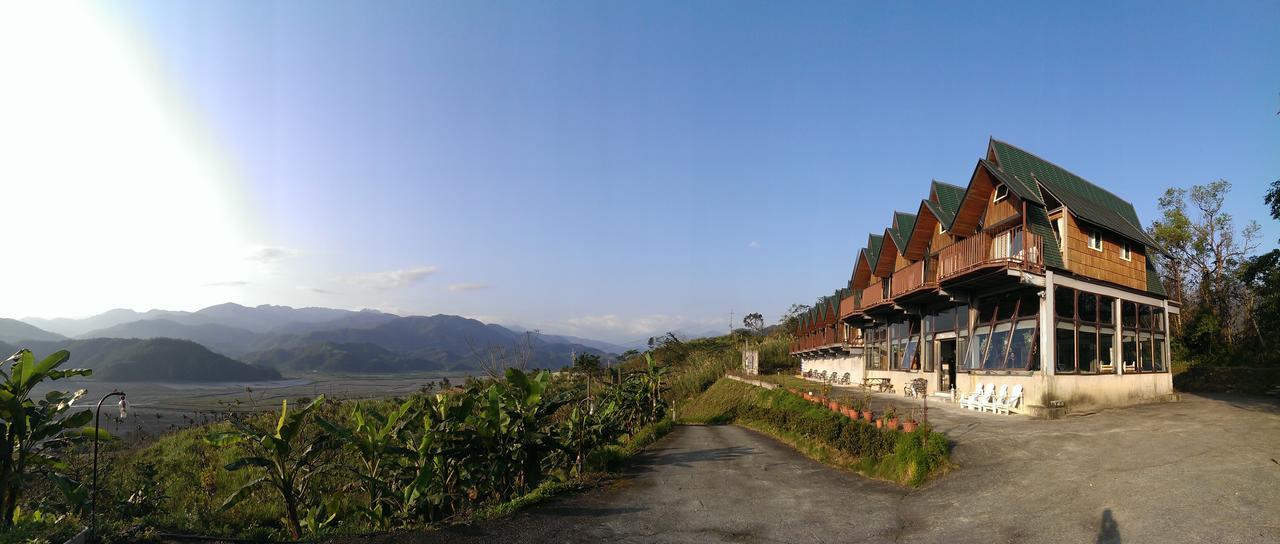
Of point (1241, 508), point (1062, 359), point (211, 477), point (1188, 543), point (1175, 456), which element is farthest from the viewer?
point (211, 477)

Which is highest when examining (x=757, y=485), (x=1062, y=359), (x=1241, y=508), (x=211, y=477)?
(x=1062, y=359)

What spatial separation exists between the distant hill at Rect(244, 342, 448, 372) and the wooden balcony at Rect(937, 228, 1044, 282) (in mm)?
97443

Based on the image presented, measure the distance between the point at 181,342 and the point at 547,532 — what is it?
295ft

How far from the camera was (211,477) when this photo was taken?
1900 centimetres

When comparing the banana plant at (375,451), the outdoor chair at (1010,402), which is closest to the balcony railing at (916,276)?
the outdoor chair at (1010,402)

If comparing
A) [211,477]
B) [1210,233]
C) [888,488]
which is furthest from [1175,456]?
[1210,233]

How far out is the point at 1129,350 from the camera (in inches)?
746

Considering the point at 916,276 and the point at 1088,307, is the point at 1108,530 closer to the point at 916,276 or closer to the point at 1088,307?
the point at 1088,307

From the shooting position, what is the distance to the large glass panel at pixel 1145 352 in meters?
19.3

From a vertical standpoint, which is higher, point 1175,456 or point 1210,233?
point 1210,233

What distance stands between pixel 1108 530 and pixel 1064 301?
41.9ft

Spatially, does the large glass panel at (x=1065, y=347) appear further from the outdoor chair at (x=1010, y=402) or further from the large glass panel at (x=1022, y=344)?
the outdoor chair at (x=1010, y=402)

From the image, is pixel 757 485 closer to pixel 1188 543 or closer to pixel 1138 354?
pixel 1188 543

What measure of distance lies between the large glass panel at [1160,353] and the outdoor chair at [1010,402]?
26.9ft
